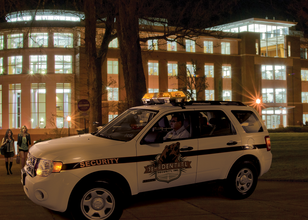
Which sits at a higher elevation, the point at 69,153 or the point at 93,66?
the point at 93,66

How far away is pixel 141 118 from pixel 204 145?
1300 millimetres

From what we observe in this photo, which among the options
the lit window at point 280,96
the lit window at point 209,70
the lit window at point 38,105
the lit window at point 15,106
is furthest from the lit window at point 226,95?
the lit window at point 15,106

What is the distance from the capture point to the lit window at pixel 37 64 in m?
47.6

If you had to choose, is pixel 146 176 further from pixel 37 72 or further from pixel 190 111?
pixel 37 72

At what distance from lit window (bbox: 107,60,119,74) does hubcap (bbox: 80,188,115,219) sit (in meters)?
43.4

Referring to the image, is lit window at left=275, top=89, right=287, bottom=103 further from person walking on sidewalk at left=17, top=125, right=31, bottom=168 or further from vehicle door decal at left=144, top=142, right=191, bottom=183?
vehicle door decal at left=144, top=142, right=191, bottom=183

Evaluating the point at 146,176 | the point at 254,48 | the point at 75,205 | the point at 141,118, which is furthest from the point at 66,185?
the point at 254,48

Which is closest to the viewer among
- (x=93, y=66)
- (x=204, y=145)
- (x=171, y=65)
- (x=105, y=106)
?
(x=204, y=145)

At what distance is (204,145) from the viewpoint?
251 inches

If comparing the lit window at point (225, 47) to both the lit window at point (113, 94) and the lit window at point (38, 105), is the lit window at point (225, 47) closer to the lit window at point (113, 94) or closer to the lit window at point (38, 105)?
the lit window at point (113, 94)

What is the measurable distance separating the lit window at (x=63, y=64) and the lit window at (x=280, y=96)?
34376 millimetres

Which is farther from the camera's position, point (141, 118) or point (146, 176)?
point (141, 118)

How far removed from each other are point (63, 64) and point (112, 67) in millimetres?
6807

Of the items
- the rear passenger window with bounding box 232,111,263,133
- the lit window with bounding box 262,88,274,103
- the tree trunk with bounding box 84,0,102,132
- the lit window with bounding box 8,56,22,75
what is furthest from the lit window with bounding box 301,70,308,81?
the rear passenger window with bounding box 232,111,263,133
